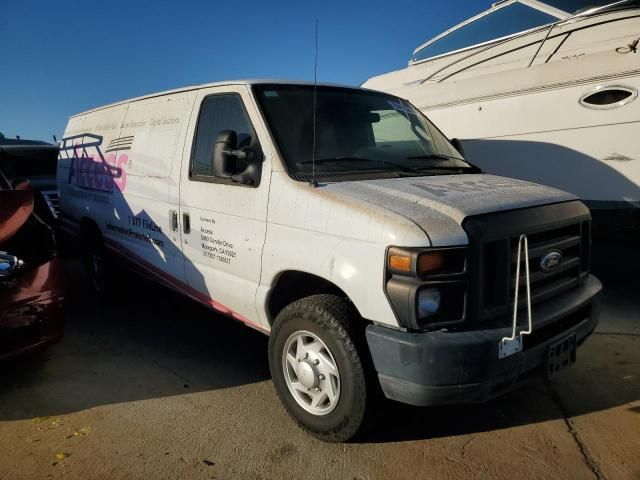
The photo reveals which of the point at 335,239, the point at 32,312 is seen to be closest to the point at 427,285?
the point at 335,239

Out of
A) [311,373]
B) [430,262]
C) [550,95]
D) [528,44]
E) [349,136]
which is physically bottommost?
[311,373]

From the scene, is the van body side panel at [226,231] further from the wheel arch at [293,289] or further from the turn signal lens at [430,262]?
the turn signal lens at [430,262]

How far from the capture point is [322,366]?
8.99ft

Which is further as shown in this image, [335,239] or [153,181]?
[153,181]

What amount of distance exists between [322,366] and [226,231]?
1146 mm

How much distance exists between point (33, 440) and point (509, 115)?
5458 millimetres

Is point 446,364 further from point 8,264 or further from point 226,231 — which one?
point 8,264

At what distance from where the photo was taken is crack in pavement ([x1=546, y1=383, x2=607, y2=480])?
255cm

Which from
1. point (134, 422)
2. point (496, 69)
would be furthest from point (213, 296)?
point (496, 69)

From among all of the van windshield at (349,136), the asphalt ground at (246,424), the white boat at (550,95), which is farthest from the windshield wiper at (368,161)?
the white boat at (550,95)

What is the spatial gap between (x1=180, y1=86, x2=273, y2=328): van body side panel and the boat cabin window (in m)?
5.10

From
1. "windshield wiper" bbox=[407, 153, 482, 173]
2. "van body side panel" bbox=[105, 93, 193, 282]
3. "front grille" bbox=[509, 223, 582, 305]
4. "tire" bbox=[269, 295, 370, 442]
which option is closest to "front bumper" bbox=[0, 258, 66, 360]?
"van body side panel" bbox=[105, 93, 193, 282]

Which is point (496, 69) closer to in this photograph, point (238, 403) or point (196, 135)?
point (196, 135)

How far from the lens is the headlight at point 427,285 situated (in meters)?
2.30
